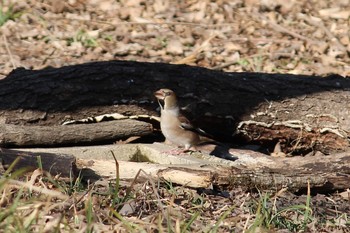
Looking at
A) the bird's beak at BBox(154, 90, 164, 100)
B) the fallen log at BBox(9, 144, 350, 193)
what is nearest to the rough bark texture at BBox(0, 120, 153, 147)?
the fallen log at BBox(9, 144, 350, 193)

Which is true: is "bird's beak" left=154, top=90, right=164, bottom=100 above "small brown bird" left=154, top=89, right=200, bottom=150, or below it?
above

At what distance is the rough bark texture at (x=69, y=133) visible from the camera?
6820mm

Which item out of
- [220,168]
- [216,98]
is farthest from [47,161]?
[216,98]

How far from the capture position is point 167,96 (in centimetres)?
717

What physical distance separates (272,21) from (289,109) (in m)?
4.14

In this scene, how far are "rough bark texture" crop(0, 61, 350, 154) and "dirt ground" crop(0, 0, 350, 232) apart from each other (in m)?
2.04

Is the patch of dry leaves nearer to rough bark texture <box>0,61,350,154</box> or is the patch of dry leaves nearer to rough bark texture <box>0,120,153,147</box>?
rough bark texture <box>0,61,350,154</box>

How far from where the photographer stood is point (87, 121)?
7.46 m

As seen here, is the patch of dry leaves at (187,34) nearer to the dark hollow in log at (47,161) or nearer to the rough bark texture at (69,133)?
the rough bark texture at (69,133)

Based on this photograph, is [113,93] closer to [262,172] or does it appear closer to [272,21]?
[262,172]

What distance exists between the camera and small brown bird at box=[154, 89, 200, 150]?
7.31 meters

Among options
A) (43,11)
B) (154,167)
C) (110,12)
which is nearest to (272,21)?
(110,12)

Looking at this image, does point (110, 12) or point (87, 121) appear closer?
point (87, 121)

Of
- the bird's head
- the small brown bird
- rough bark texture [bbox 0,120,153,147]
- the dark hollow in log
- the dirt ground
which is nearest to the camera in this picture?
the dark hollow in log
